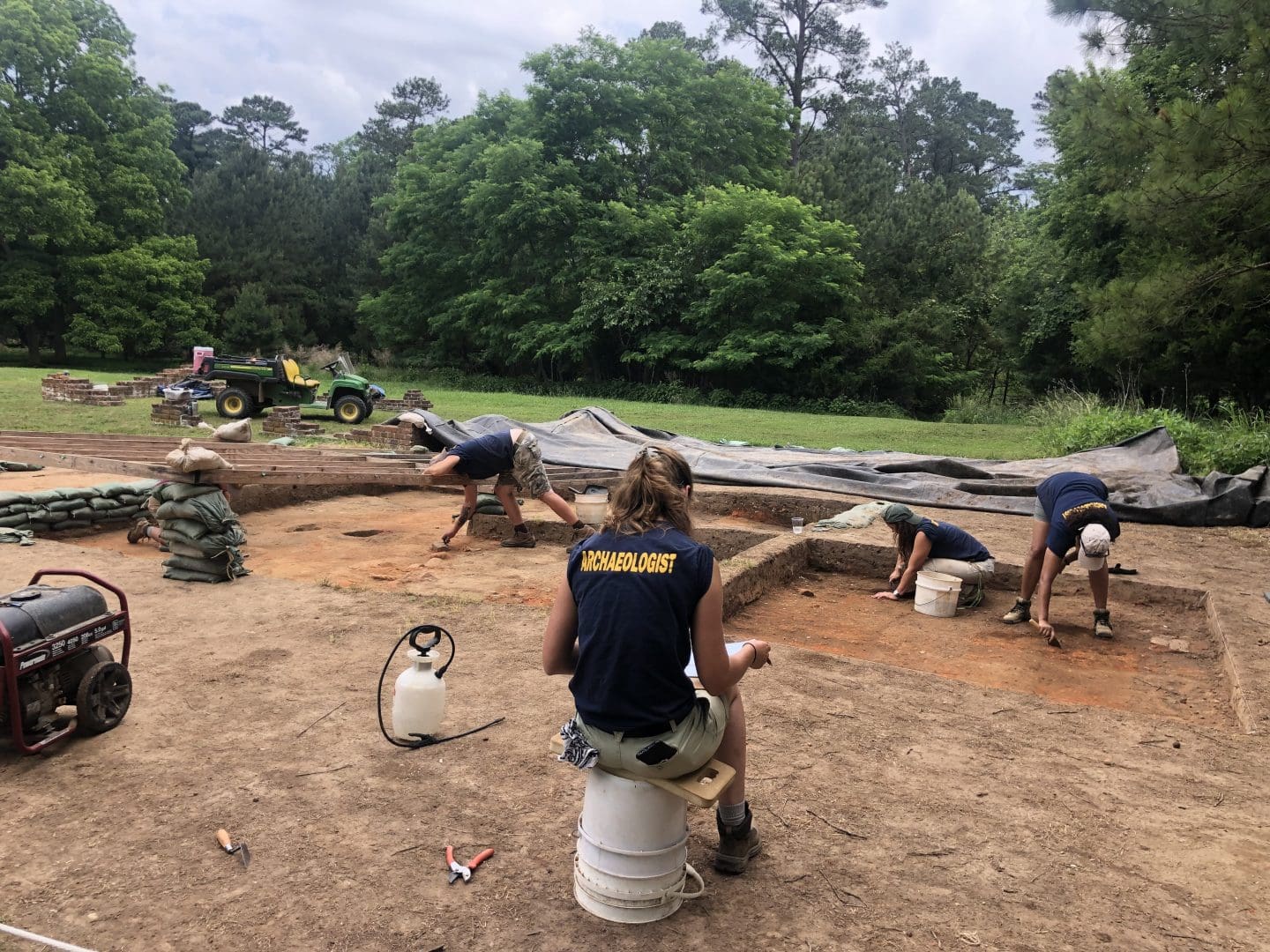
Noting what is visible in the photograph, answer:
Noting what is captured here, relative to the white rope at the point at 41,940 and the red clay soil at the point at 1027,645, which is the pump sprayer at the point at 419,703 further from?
the red clay soil at the point at 1027,645

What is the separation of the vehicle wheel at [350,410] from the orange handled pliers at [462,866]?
43.6 ft

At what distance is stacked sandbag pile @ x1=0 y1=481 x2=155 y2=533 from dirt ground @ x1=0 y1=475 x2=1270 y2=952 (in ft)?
9.50

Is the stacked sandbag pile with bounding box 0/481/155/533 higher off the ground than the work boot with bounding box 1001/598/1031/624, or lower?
lower

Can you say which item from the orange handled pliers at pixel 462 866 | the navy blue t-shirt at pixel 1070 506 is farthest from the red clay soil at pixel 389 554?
the navy blue t-shirt at pixel 1070 506

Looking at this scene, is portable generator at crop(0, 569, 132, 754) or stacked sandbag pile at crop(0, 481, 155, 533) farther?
stacked sandbag pile at crop(0, 481, 155, 533)

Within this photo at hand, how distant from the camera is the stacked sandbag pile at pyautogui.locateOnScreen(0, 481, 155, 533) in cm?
714

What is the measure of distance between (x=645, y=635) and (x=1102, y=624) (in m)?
4.48

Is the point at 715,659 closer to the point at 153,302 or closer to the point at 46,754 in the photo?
the point at 46,754

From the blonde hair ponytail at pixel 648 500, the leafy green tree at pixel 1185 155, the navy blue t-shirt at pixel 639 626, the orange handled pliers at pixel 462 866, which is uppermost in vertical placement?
the leafy green tree at pixel 1185 155

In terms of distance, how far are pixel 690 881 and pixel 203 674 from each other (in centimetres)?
273

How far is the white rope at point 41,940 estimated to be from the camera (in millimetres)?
2207

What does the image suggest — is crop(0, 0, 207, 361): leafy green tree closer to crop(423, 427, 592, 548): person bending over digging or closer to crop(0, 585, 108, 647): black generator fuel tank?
crop(423, 427, 592, 548): person bending over digging

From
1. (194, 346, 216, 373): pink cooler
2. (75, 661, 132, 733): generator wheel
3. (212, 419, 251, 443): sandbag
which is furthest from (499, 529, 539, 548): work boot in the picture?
(194, 346, 216, 373): pink cooler

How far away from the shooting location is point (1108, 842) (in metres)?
2.85
